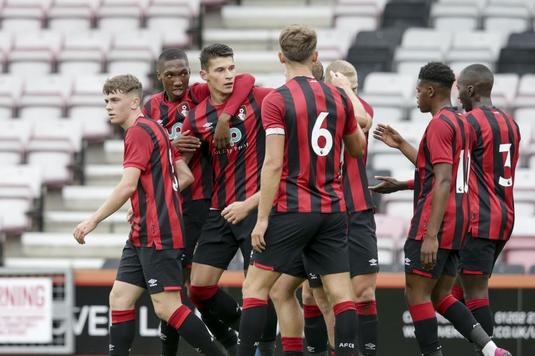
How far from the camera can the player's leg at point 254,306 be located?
6676 mm

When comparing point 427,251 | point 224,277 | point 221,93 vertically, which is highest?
point 221,93

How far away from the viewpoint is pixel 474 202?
7.66 meters

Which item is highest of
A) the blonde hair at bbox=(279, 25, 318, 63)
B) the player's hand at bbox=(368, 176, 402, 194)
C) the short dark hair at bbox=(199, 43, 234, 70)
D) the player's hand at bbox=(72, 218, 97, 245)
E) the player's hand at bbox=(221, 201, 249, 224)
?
the blonde hair at bbox=(279, 25, 318, 63)

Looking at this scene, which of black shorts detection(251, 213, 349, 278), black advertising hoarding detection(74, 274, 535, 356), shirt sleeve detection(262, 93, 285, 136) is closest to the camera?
shirt sleeve detection(262, 93, 285, 136)

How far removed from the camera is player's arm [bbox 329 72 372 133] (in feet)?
23.2

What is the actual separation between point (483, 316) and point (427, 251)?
3.12 feet

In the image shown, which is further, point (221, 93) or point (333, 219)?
point (221, 93)

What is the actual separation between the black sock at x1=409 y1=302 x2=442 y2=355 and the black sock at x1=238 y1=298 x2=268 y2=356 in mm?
1050

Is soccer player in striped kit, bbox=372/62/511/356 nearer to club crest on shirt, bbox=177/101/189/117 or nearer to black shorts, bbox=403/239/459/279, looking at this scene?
black shorts, bbox=403/239/459/279

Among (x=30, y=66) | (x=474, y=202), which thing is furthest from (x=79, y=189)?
(x=474, y=202)

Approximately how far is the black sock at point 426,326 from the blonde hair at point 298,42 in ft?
5.79

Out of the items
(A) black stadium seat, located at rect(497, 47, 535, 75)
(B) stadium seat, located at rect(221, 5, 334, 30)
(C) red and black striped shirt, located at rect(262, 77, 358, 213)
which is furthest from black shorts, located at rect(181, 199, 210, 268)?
(B) stadium seat, located at rect(221, 5, 334, 30)

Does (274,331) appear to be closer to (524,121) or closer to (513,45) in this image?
(524,121)

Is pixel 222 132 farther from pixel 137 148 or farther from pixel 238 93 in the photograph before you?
pixel 137 148
